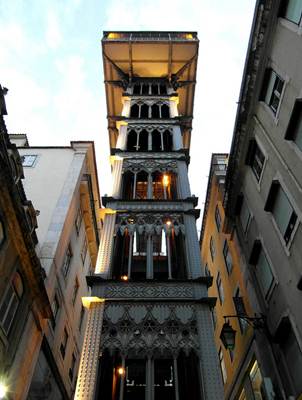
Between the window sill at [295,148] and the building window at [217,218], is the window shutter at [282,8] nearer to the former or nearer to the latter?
the window sill at [295,148]

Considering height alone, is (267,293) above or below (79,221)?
below

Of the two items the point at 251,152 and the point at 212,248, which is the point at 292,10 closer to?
the point at 251,152

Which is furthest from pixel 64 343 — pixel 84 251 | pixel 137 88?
pixel 137 88

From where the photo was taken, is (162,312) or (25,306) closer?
(162,312)

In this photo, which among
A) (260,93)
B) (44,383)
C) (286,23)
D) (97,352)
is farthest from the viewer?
(44,383)

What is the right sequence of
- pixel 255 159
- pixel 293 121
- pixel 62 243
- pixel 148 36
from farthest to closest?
pixel 148 36 < pixel 62 243 < pixel 255 159 < pixel 293 121

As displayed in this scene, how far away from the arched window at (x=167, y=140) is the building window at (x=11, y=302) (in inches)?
617

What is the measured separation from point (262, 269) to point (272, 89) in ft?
25.1

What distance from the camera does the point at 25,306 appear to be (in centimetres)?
1722

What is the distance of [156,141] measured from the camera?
30.5 m

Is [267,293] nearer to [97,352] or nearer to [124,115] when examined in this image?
[97,352]

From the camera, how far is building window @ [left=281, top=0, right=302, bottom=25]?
1460 cm

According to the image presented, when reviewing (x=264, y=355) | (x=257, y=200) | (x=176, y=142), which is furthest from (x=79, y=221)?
(x=264, y=355)

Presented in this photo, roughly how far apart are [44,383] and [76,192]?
11944 mm
